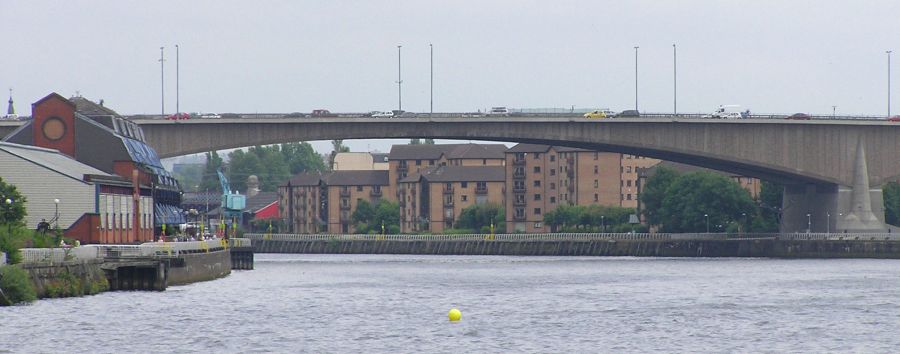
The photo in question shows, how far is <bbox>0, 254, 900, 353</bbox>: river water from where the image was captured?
6488 cm

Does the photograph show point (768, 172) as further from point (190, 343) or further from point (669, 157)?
point (190, 343)

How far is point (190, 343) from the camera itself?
2547 inches

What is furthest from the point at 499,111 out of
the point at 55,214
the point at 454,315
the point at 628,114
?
the point at 454,315

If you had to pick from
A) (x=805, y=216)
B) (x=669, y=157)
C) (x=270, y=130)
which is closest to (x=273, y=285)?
(x=270, y=130)

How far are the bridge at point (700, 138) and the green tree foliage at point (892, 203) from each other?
24.3 m

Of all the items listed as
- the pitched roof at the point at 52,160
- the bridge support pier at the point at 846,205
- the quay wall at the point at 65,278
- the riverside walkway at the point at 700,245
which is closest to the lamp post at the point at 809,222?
the bridge support pier at the point at 846,205

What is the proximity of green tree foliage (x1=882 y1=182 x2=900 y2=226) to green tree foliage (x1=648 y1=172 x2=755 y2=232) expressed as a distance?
14306 mm

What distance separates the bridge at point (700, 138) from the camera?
142m

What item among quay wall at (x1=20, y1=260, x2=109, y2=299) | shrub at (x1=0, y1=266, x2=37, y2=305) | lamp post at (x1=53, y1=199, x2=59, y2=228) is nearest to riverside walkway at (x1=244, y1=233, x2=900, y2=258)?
lamp post at (x1=53, y1=199, x2=59, y2=228)

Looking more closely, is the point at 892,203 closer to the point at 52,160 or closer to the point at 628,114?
the point at 628,114

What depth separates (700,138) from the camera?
15012cm

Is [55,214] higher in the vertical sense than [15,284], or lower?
higher

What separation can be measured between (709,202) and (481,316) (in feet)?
378

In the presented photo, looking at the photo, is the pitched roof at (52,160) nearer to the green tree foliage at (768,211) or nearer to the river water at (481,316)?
the river water at (481,316)
